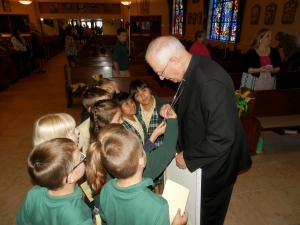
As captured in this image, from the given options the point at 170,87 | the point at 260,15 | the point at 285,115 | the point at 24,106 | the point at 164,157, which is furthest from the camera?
the point at 260,15

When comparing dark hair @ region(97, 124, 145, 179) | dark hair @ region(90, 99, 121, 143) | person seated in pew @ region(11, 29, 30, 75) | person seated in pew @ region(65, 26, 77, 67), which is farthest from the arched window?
dark hair @ region(97, 124, 145, 179)

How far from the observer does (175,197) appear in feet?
4.35

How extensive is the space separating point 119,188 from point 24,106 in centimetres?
536

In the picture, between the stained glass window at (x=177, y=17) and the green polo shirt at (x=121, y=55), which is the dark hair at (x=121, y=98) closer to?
the green polo shirt at (x=121, y=55)

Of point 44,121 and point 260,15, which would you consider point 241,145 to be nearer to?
point 44,121

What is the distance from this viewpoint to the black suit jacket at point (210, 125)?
131 centimetres

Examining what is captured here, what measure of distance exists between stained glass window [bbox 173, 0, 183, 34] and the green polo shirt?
1139cm

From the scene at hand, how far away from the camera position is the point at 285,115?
11.8 ft

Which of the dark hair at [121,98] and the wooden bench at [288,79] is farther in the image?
the wooden bench at [288,79]

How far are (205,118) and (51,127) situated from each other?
997 mm

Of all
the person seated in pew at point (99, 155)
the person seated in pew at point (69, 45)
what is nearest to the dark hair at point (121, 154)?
the person seated in pew at point (99, 155)

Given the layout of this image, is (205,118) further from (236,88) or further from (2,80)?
(2,80)

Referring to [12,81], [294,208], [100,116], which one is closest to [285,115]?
[294,208]

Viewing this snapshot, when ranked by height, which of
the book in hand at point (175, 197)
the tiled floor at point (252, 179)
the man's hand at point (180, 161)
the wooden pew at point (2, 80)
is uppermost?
the man's hand at point (180, 161)
